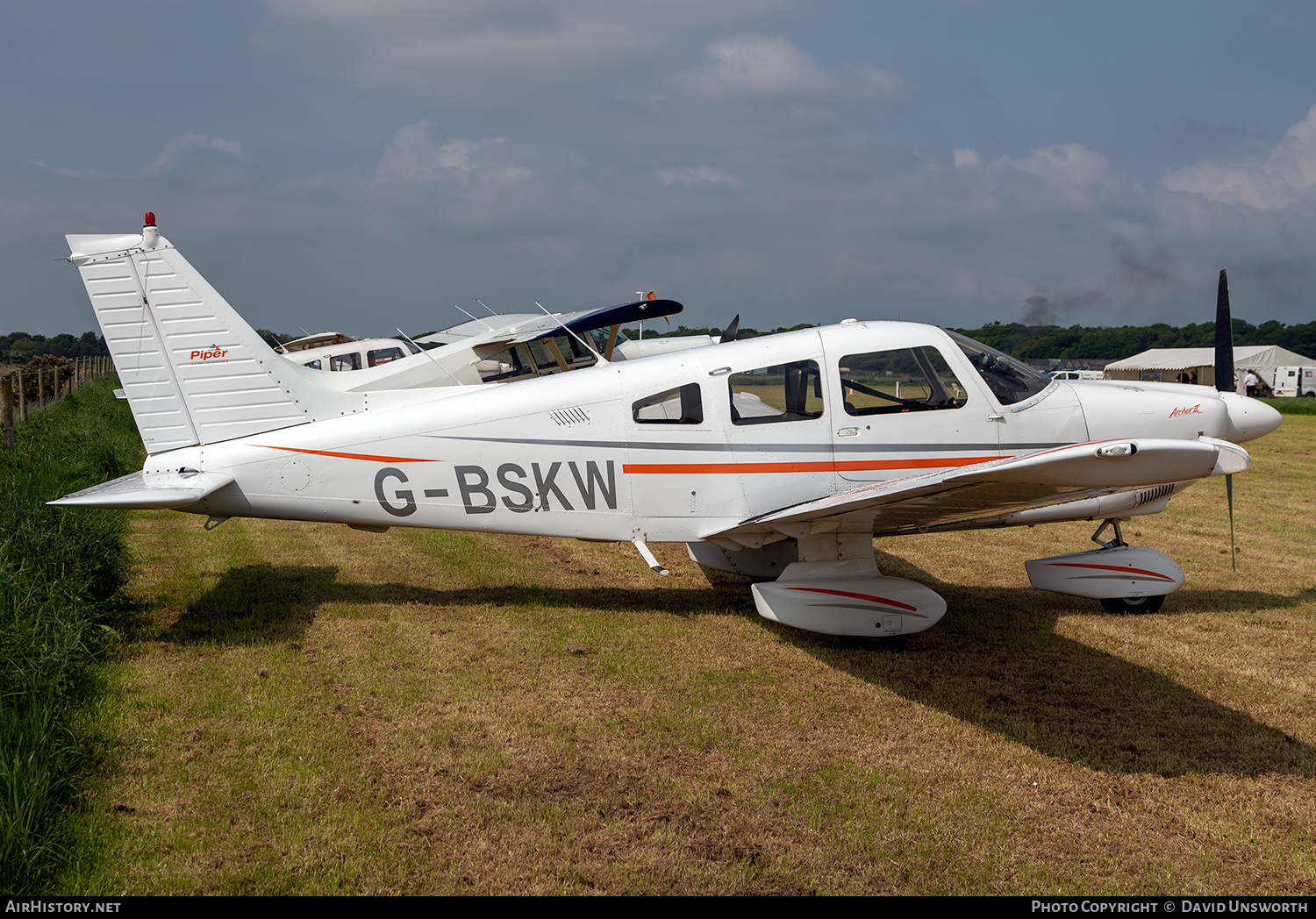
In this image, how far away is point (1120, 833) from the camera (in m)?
3.66

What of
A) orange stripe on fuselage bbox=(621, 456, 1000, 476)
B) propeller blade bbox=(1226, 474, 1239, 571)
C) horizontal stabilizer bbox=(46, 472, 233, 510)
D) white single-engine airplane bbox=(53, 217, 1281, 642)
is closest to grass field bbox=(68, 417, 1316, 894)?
propeller blade bbox=(1226, 474, 1239, 571)

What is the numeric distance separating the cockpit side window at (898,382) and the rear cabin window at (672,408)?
1114 millimetres

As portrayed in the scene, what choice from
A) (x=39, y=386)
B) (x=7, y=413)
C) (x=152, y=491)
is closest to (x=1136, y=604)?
(x=152, y=491)

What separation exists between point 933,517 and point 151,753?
483cm

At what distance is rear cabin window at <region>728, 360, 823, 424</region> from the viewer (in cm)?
621

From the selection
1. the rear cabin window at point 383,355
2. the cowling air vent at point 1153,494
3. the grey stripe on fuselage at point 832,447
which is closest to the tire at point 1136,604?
the cowling air vent at point 1153,494

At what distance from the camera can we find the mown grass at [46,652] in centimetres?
322

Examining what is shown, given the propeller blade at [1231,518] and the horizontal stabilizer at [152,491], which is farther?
the propeller blade at [1231,518]

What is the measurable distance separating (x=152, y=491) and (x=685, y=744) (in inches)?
166

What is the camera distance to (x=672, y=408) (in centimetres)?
627

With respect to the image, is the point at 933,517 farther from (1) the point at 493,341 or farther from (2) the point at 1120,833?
(1) the point at 493,341

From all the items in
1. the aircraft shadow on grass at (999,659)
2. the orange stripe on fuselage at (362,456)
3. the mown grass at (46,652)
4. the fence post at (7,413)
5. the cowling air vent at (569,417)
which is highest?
the fence post at (7,413)

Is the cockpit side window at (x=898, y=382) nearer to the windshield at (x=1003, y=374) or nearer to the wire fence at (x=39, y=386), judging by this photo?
the windshield at (x=1003, y=374)

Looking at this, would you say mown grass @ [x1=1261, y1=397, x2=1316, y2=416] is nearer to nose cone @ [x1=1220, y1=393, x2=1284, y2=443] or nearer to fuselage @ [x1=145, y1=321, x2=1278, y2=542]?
nose cone @ [x1=1220, y1=393, x2=1284, y2=443]
